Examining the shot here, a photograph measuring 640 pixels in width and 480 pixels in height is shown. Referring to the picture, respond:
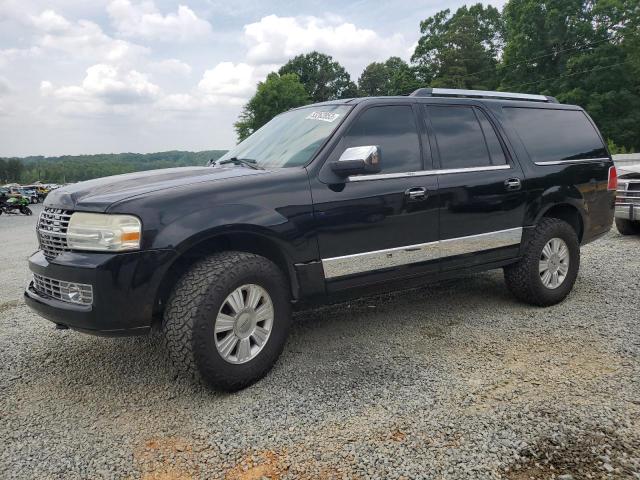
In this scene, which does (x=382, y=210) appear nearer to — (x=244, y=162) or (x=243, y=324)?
(x=244, y=162)

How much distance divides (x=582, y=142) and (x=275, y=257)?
3.49 metres

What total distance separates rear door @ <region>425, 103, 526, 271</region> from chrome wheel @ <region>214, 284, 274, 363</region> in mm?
1579

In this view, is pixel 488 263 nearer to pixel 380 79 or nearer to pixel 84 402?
pixel 84 402

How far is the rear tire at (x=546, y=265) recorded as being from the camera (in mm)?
4500

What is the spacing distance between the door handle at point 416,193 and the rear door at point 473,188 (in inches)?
6.9

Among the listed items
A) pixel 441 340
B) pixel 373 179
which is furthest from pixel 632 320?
pixel 373 179

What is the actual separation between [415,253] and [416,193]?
454mm

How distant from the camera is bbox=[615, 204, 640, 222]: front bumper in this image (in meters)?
7.97

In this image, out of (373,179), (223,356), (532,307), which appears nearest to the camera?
(223,356)

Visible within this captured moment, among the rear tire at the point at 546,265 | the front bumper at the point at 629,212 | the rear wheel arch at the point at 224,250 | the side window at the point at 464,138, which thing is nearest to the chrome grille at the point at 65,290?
the rear wheel arch at the point at 224,250

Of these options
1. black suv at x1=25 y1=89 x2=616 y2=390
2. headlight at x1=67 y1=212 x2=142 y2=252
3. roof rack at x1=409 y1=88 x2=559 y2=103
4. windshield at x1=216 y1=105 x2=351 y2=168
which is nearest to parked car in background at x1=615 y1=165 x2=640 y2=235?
black suv at x1=25 y1=89 x2=616 y2=390

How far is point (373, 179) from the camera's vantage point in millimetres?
3590

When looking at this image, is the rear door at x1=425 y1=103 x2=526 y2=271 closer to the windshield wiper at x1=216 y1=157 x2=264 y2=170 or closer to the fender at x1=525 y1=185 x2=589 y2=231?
the fender at x1=525 y1=185 x2=589 y2=231

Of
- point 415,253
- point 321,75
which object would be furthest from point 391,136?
point 321,75
